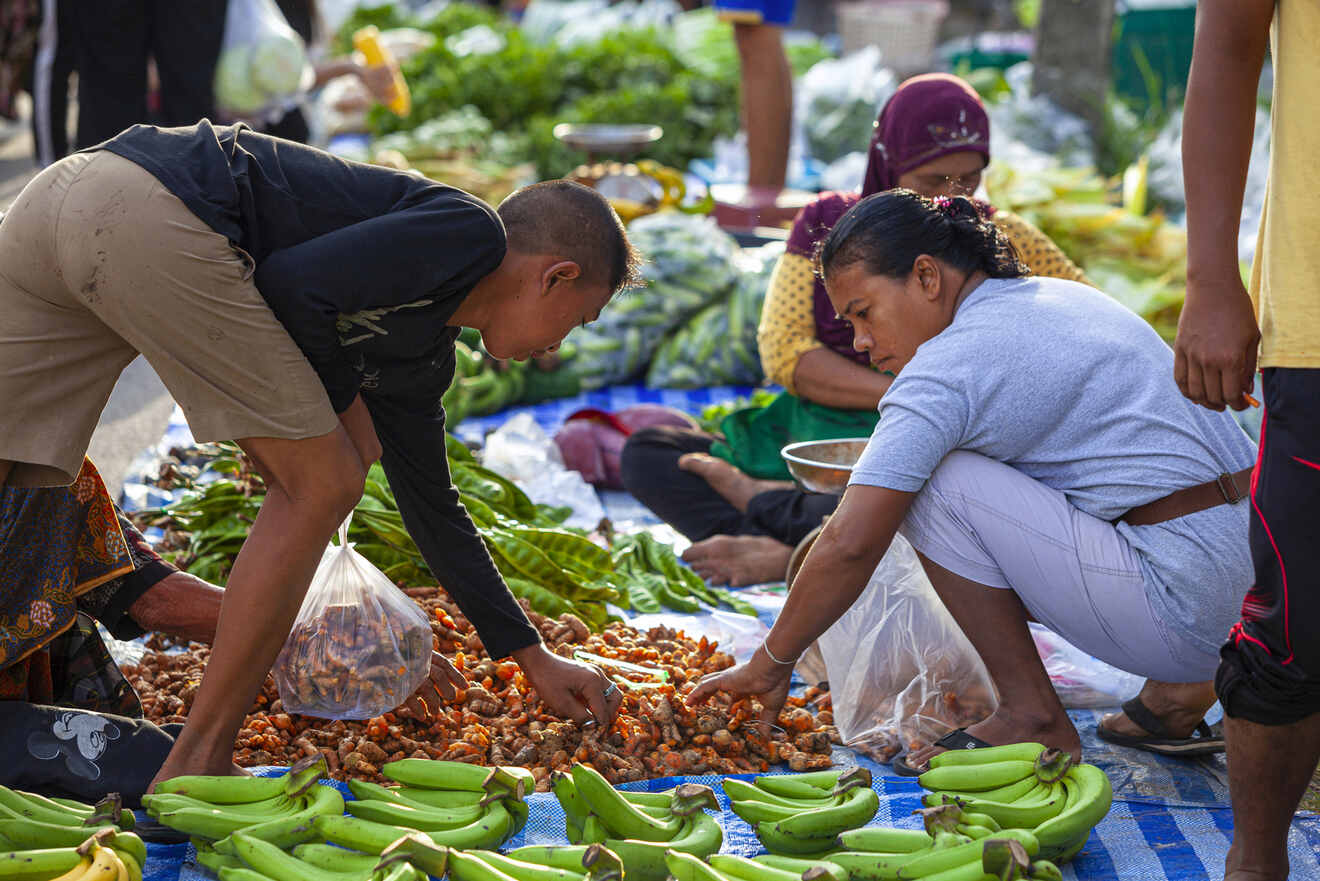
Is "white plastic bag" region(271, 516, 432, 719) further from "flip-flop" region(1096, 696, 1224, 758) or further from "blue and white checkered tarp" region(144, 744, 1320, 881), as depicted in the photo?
"flip-flop" region(1096, 696, 1224, 758)

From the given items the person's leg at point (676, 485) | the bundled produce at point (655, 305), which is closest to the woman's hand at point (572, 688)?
the person's leg at point (676, 485)

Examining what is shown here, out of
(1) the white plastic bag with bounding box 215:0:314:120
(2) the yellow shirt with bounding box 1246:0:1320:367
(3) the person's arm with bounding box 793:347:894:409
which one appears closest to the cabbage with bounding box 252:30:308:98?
(1) the white plastic bag with bounding box 215:0:314:120

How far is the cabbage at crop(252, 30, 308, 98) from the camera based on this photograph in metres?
5.49

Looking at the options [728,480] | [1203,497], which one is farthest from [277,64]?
[1203,497]

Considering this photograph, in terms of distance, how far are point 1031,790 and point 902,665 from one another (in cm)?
58

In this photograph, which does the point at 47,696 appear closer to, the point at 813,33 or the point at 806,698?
the point at 806,698

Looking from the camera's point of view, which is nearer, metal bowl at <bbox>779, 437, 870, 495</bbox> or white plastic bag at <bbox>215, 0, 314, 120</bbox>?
metal bowl at <bbox>779, 437, 870, 495</bbox>

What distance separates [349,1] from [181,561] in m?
11.4

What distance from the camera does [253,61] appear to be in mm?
5492

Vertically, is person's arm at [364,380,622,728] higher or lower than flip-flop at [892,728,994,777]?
higher

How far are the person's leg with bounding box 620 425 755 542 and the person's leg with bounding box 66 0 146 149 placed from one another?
2977 millimetres

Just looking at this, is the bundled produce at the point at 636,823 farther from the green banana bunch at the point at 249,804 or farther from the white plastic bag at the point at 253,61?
the white plastic bag at the point at 253,61

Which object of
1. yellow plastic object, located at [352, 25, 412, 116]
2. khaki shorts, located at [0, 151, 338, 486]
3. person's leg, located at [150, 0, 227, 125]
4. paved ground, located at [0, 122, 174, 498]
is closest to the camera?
khaki shorts, located at [0, 151, 338, 486]

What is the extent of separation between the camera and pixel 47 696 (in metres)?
2.36
